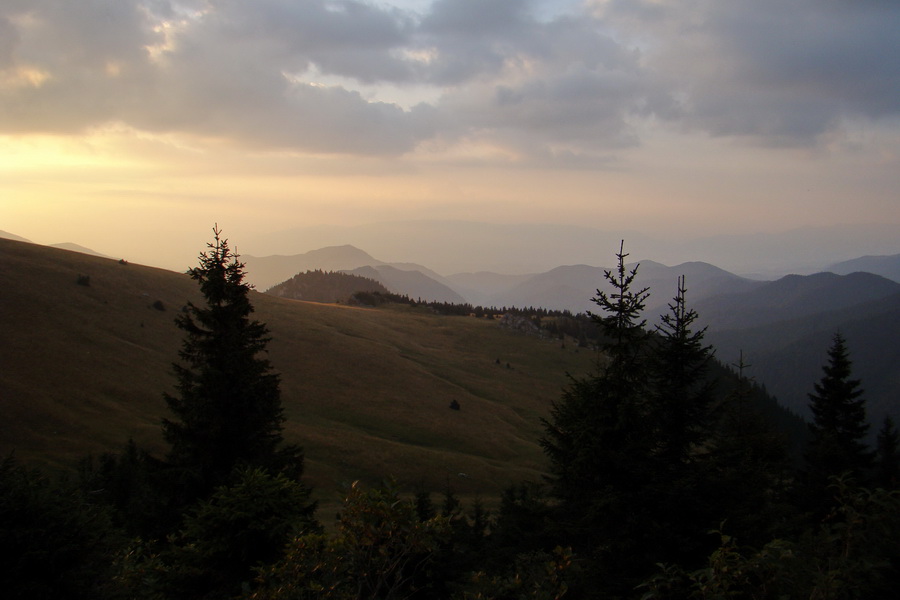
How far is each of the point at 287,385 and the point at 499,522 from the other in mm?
50642

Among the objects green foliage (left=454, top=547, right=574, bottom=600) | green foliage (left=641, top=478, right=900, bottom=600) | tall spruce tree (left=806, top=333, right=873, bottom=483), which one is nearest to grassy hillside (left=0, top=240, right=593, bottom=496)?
green foliage (left=454, top=547, right=574, bottom=600)

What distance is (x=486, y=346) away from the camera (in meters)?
126

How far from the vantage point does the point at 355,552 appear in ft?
26.4

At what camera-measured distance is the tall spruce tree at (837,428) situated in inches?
1238

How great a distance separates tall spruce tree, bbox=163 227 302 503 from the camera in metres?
19.8

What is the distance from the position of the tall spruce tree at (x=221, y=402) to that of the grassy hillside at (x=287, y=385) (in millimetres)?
12642

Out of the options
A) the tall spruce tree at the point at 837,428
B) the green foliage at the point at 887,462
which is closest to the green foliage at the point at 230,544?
the tall spruce tree at the point at 837,428

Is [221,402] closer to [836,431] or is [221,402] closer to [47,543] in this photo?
[47,543]

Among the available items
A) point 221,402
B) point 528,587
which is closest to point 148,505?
point 221,402

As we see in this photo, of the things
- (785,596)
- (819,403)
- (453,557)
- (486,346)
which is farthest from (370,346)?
(785,596)

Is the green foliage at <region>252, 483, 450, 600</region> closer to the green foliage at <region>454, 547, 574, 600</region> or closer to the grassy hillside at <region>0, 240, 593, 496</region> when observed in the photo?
the green foliage at <region>454, 547, 574, 600</region>

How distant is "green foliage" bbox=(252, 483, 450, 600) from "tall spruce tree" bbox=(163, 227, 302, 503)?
41.0ft

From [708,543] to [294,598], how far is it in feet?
34.5

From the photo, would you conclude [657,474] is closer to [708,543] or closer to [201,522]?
[708,543]
